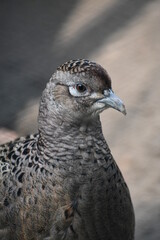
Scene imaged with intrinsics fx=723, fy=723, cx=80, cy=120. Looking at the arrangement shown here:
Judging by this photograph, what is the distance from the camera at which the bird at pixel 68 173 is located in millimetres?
3162

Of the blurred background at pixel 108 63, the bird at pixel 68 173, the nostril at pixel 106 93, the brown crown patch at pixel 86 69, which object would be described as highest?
the blurred background at pixel 108 63

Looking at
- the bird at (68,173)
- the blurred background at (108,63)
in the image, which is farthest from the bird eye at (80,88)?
the blurred background at (108,63)

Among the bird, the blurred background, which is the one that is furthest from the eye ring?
the blurred background

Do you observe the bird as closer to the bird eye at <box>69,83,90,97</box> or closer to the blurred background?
the bird eye at <box>69,83,90,97</box>

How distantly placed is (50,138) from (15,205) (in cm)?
42

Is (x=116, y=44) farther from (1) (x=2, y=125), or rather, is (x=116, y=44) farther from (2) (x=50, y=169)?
(2) (x=50, y=169)

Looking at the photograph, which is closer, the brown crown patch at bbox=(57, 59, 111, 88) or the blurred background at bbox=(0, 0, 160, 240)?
the brown crown patch at bbox=(57, 59, 111, 88)

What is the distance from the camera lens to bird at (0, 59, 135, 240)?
10.4 feet

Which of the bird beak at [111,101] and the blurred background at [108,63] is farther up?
the blurred background at [108,63]

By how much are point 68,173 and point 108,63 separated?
238cm

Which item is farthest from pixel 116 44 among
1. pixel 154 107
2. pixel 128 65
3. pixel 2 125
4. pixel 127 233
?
pixel 127 233

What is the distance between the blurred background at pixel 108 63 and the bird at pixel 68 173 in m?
0.88

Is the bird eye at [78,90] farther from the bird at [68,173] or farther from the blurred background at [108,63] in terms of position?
the blurred background at [108,63]

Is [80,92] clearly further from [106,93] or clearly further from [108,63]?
[108,63]
